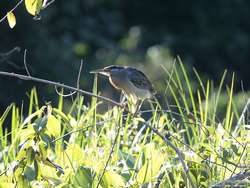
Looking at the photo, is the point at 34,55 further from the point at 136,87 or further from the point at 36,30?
the point at 136,87

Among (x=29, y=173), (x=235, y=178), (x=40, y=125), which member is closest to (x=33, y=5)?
(x=40, y=125)

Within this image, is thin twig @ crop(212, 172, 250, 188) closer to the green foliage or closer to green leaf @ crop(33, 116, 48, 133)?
the green foliage

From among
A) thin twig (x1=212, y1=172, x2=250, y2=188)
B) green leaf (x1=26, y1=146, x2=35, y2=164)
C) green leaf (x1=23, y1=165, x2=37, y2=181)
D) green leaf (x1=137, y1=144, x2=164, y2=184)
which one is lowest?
thin twig (x1=212, y1=172, x2=250, y2=188)

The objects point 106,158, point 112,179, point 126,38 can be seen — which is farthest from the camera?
point 126,38

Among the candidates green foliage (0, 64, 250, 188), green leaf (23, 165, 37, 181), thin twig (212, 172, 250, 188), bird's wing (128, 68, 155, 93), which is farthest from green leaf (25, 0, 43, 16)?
bird's wing (128, 68, 155, 93)

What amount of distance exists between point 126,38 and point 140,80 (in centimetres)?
1091

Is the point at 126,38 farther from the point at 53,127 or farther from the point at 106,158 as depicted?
the point at 53,127

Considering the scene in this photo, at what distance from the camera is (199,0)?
17125mm

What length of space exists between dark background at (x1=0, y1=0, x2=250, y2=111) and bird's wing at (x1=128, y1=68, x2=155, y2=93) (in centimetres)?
552

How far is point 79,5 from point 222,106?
459cm

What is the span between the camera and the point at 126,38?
616 inches

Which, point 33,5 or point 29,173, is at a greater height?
point 33,5

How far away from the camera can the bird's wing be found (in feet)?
15.4

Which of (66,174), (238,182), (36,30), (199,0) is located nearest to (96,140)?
(66,174)
